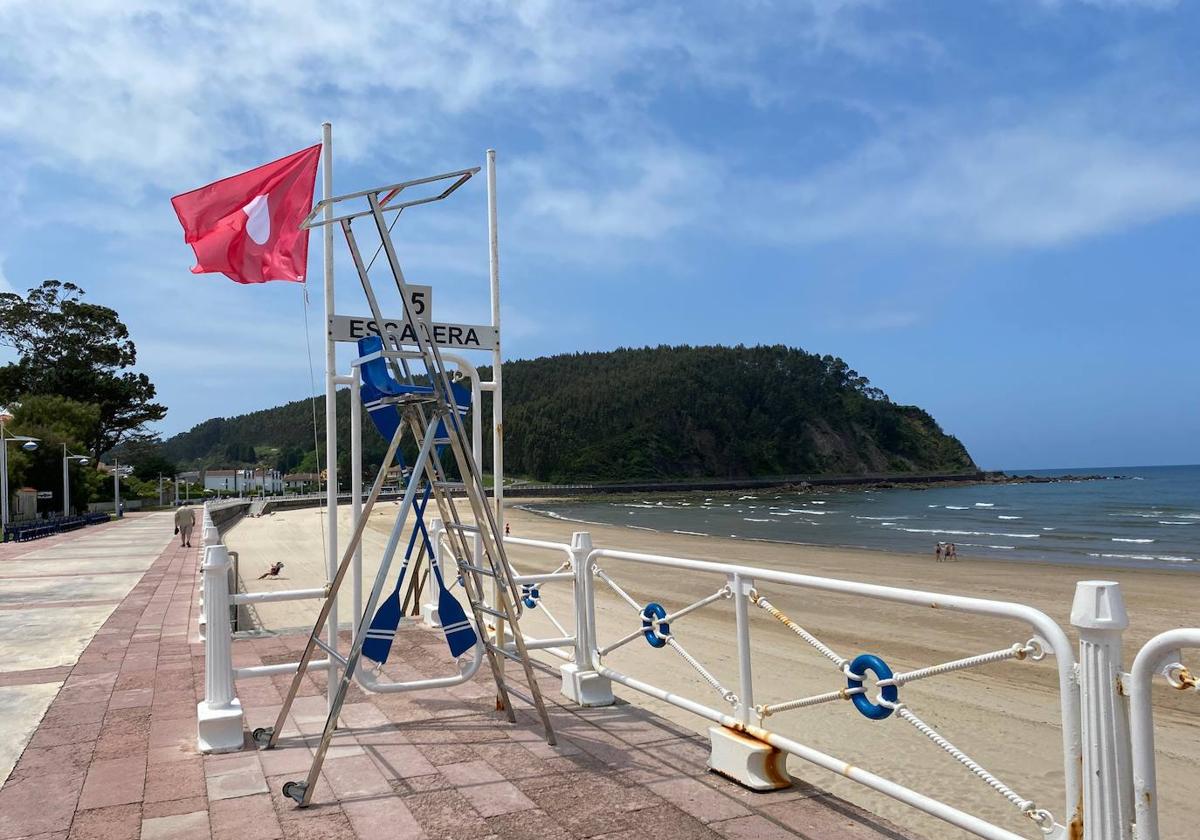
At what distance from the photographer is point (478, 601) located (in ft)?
16.4

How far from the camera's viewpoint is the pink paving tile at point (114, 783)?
3.87 meters

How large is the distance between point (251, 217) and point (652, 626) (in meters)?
3.48

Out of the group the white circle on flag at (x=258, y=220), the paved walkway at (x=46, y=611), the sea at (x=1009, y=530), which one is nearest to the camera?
the white circle on flag at (x=258, y=220)

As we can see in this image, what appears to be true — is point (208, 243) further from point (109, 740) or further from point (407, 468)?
point (109, 740)

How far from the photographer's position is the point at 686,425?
436 ft

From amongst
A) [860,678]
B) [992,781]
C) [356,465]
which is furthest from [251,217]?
[992,781]

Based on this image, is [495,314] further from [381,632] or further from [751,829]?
[751,829]

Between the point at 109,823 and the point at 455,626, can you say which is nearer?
the point at 109,823

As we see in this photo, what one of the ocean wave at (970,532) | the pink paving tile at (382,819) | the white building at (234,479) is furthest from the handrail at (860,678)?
the white building at (234,479)

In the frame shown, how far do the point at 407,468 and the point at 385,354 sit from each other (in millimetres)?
904

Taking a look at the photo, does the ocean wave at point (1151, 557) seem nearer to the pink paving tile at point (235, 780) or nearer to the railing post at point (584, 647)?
the railing post at point (584, 647)

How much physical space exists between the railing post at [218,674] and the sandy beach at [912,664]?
2.42 m

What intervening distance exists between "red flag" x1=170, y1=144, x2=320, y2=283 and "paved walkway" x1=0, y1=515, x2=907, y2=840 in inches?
109

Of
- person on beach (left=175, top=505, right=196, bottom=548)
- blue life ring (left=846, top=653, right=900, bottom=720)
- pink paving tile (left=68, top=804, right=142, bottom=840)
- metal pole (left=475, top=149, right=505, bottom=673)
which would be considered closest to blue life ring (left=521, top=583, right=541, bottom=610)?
metal pole (left=475, top=149, right=505, bottom=673)
